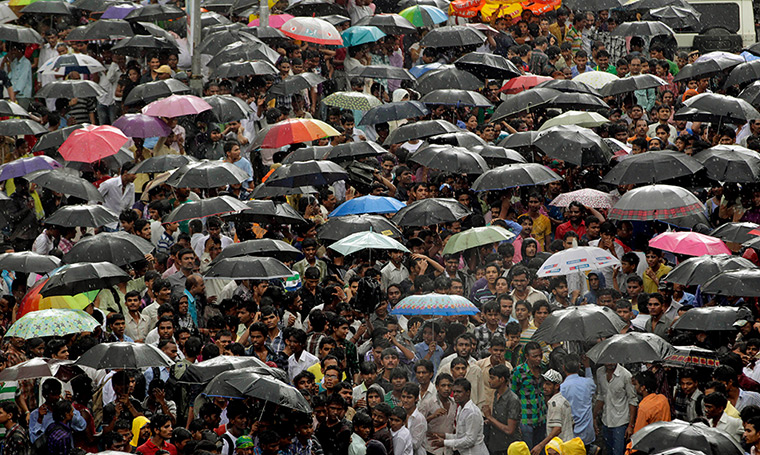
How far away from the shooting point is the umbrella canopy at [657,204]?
16.9 meters

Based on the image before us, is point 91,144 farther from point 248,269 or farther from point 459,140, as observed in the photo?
point 459,140

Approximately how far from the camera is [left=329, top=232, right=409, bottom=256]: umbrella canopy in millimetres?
16359

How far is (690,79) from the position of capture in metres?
22.4

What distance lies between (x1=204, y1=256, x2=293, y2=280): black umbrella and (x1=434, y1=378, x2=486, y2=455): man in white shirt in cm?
295

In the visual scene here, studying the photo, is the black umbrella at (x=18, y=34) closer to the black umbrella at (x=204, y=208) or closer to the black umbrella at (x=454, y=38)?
the black umbrella at (x=454, y=38)

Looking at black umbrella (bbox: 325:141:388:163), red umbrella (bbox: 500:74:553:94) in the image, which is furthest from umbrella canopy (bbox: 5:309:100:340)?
red umbrella (bbox: 500:74:553:94)

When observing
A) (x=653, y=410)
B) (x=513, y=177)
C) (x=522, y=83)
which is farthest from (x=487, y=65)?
(x=653, y=410)

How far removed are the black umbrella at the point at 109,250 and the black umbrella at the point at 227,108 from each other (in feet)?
14.4

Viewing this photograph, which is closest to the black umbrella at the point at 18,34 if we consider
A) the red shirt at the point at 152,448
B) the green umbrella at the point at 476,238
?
the green umbrella at the point at 476,238

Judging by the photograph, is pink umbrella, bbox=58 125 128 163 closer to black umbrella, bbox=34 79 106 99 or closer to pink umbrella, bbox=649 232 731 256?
black umbrella, bbox=34 79 106 99

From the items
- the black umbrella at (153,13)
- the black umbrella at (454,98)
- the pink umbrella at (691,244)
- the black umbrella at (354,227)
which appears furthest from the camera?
the black umbrella at (153,13)

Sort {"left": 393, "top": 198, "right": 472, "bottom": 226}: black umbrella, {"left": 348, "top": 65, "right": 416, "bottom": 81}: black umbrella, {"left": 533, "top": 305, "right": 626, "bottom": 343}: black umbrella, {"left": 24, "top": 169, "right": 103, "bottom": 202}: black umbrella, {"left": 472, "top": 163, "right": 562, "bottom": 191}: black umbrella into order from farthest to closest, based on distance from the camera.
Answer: {"left": 348, "top": 65, "right": 416, "bottom": 81}: black umbrella < {"left": 24, "top": 169, "right": 103, "bottom": 202}: black umbrella < {"left": 472, "top": 163, "right": 562, "bottom": 191}: black umbrella < {"left": 393, "top": 198, "right": 472, "bottom": 226}: black umbrella < {"left": 533, "top": 305, "right": 626, "bottom": 343}: black umbrella

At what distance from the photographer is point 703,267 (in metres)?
15.4

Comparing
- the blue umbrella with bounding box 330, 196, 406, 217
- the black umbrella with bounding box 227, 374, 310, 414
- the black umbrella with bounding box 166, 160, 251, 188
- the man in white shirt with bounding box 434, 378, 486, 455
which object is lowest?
the man in white shirt with bounding box 434, 378, 486, 455
